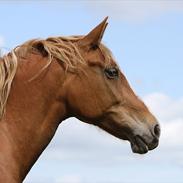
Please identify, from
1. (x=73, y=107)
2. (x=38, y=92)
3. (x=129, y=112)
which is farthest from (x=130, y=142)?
(x=38, y=92)

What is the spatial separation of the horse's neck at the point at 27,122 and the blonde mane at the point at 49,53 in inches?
6.3

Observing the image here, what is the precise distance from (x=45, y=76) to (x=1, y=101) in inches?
28.1

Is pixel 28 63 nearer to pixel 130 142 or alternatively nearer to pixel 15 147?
pixel 15 147

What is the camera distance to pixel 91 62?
8109 mm

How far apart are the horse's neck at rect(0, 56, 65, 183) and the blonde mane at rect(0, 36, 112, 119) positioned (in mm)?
160

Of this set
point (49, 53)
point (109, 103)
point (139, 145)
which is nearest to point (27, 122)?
point (49, 53)

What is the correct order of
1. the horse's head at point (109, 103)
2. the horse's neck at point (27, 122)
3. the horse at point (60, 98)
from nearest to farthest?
the horse's neck at point (27, 122), the horse at point (60, 98), the horse's head at point (109, 103)

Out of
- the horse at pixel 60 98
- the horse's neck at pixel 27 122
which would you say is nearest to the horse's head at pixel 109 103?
the horse at pixel 60 98

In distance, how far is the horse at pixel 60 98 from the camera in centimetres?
765

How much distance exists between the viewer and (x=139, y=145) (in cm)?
823

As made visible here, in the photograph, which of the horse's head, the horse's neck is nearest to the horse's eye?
the horse's head

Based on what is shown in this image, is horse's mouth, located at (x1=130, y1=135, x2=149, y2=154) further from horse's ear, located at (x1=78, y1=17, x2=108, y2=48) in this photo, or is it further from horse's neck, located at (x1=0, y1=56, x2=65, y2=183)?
horse's ear, located at (x1=78, y1=17, x2=108, y2=48)

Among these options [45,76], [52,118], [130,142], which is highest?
[45,76]

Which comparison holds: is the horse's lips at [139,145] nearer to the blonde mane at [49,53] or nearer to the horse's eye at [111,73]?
the horse's eye at [111,73]
